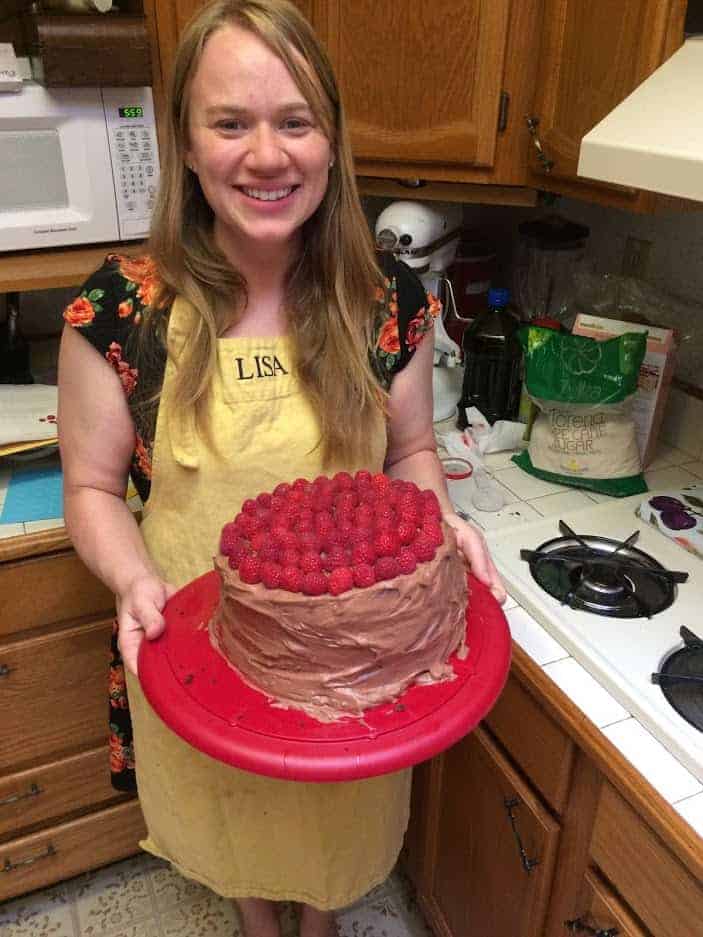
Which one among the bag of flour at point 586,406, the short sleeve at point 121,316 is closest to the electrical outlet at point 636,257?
the bag of flour at point 586,406

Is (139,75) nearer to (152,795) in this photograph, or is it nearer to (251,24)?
(251,24)

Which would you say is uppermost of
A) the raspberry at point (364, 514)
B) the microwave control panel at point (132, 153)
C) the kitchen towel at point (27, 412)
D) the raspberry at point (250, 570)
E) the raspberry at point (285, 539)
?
the microwave control panel at point (132, 153)

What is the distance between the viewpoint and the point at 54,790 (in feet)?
4.84

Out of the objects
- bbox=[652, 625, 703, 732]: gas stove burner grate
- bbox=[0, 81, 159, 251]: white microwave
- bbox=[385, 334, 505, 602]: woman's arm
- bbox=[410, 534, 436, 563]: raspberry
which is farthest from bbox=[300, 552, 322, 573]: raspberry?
bbox=[0, 81, 159, 251]: white microwave

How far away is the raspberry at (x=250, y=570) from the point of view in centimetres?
82

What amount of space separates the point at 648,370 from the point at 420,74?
615mm

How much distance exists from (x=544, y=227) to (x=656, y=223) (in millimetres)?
254

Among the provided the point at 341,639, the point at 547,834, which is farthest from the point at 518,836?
the point at 341,639

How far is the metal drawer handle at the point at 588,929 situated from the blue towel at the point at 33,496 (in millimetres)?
930

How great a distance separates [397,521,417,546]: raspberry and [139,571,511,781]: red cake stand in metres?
0.15

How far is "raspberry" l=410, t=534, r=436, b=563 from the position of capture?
833mm

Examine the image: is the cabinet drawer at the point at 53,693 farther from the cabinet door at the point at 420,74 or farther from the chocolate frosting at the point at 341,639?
the cabinet door at the point at 420,74

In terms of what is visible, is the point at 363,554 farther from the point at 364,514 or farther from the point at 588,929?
the point at 588,929

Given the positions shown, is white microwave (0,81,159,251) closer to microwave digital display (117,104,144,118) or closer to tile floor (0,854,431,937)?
microwave digital display (117,104,144,118)
